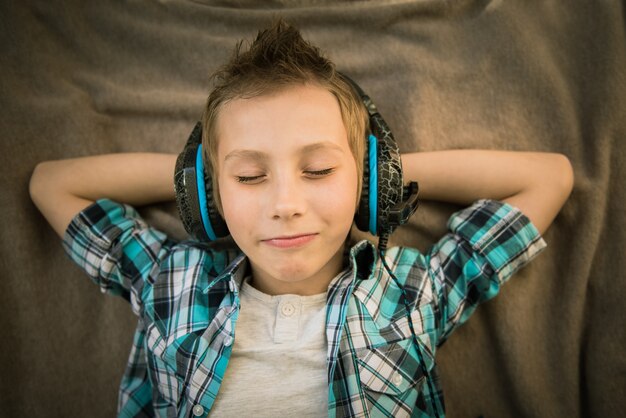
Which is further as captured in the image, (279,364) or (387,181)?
(279,364)

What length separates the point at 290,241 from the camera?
1.16 m

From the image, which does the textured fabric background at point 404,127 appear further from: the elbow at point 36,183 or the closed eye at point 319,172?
the closed eye at point 319,172

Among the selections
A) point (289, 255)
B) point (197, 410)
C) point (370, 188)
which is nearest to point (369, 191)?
point (370, 188)

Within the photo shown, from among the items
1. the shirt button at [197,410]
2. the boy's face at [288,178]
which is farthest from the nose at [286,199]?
the shirt button at [197,410]

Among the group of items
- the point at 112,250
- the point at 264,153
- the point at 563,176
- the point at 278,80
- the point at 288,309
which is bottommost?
the point at 288,309

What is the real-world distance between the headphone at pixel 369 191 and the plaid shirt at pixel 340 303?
0.17m

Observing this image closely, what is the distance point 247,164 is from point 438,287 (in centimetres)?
68

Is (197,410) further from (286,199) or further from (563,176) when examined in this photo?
(563,176)

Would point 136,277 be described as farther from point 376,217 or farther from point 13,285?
point 376,217

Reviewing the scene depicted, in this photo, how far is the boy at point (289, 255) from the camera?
1.16 metres

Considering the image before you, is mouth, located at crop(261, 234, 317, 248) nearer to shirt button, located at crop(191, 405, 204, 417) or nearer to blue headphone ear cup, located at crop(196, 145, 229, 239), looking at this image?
blue headphone ear cup, located at crop(196, 145, 229, 239)

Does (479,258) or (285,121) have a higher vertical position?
(285,121)

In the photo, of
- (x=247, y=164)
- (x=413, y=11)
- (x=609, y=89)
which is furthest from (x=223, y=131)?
(x=609, y=89)

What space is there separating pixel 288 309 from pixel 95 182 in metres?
0.76
